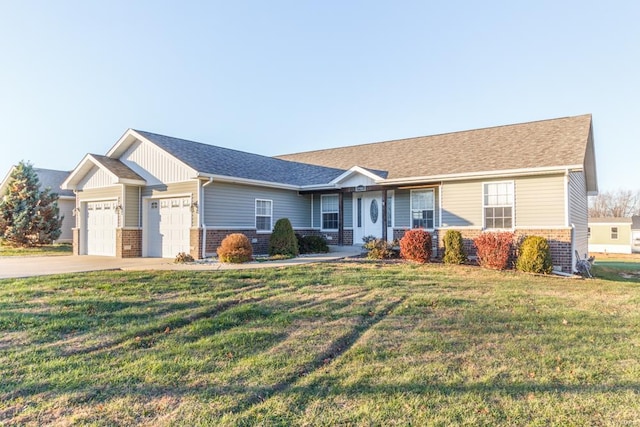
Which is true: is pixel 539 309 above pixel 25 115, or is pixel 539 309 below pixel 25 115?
below

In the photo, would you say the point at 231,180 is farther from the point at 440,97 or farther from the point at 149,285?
the point at 440,97

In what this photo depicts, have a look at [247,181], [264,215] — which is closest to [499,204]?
[264,215]

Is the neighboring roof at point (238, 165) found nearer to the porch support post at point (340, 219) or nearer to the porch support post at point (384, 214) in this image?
the porch support post at point (340, 219)

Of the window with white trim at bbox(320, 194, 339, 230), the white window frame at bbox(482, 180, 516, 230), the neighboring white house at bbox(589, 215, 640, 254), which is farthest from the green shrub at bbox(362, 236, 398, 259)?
the neighboring white house at bbox(589, 215, 640, 254)

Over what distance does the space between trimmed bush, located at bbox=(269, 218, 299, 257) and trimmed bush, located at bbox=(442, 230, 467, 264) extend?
17.3ft

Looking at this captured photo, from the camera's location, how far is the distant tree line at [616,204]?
63844 millimetres

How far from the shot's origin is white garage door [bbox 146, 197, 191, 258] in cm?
1398

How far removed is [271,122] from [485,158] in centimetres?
1287

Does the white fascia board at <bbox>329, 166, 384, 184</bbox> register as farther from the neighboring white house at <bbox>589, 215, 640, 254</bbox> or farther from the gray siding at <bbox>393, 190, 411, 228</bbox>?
the neighboring white house at <bbox>589, 215, 640, 254</bbox>

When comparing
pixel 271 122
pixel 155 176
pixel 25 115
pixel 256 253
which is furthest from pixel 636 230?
pixel 25 115

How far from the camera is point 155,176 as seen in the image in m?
14.8

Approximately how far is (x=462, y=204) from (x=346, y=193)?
512 centimetres

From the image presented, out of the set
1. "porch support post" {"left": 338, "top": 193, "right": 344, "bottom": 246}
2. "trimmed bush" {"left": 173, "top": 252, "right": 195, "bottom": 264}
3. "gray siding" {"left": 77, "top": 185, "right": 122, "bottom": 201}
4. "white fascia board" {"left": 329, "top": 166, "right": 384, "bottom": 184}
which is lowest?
"trimmed bush" {"left": 173, "top": 252, "right": 195, "bottom": 264}

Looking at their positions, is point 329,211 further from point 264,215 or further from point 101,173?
point 101,173
